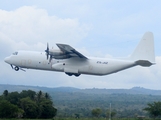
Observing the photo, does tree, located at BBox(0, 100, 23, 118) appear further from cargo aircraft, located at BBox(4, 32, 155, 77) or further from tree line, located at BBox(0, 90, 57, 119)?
cargo aircraft, located at BBox(4, 32, 155, 77)

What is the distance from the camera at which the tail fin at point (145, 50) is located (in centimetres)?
A: 5820

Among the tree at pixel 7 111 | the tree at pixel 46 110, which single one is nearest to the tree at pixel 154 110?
the tree at pixel 46 110

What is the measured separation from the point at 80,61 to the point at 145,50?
10.3 meters

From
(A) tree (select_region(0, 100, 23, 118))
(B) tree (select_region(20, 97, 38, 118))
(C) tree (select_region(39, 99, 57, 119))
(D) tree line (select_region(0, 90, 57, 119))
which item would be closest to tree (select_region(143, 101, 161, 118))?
(C) tree (select_region(39, 99, 57, 119))

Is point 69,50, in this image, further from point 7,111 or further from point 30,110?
point 30,110

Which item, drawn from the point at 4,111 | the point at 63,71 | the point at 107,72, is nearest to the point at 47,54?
the point at 63,71

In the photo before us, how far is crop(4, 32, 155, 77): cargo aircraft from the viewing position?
193ft

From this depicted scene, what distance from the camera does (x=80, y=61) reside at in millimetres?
60750

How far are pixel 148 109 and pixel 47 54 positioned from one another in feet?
106

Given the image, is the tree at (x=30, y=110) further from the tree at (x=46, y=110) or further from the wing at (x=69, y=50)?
the wing at (x=69, y=50)

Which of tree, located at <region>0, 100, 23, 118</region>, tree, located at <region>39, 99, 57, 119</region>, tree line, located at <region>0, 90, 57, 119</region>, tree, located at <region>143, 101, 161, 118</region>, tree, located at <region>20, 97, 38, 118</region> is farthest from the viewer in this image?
tree, located at <region>39, 99, 57, 119</region>

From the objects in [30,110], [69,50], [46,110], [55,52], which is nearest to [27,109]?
[30,110]

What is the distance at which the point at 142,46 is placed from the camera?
59219 mm

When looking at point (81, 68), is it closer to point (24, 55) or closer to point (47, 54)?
point (47, 54)
